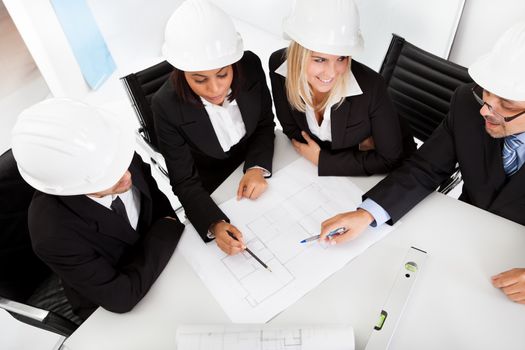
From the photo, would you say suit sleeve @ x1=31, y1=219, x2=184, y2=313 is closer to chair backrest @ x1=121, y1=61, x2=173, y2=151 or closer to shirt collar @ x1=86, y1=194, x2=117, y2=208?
shirt collar @ x1=86, y1=194, x2=117, y2=208

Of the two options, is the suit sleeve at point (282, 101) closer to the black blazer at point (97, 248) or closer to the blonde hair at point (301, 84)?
the blonde hair at point (301, 84)

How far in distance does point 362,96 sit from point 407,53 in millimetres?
674

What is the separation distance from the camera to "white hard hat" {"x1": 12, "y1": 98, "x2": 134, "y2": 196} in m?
0.92

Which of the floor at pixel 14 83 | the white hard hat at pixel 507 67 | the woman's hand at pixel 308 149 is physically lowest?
the floor at pixel 14 83

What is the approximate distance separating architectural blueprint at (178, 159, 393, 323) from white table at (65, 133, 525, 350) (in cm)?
3

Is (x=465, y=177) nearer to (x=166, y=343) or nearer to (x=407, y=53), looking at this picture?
(x=407, y=53)

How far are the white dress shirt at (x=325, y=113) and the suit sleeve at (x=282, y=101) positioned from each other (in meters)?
0.05

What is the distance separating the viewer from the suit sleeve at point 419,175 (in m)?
1.28

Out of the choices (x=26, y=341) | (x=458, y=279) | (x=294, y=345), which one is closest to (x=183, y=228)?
(x=294, y=345)

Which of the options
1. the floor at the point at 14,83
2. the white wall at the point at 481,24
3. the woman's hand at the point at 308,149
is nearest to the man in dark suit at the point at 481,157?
the woman's hand at the point at 308,149

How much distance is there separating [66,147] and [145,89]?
108 centimetres

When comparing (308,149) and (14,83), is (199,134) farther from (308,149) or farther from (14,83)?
(14,83)

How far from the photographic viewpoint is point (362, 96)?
1.46m

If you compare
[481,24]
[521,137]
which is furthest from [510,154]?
[481,24]
